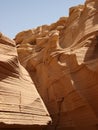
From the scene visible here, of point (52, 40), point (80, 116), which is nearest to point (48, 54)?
point (52, 40)

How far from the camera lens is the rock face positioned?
564 cm

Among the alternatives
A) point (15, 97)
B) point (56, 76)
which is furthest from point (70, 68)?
point (15, 97)

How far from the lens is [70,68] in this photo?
30.1ft

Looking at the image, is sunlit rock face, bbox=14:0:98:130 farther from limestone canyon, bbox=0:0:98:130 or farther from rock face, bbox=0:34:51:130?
rock face, bbox=0:34:51:130

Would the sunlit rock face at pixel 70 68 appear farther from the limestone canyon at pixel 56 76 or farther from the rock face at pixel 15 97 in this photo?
the rock face at pixel 15 97

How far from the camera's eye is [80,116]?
8.61 metres

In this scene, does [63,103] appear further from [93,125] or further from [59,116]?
[93,125]

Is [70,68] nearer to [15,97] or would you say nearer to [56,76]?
[56,76]

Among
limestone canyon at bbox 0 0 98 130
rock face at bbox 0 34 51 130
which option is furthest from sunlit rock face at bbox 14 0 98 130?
rock face at bbox 0 34 51 130

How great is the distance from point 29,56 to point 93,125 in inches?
175

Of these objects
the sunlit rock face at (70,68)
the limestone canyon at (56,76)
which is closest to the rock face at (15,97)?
the limestone canyon at (56,76)

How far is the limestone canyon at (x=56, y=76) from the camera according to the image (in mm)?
A: 6156

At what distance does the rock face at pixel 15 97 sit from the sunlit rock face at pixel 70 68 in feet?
6.96

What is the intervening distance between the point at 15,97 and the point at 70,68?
11.3 feet
